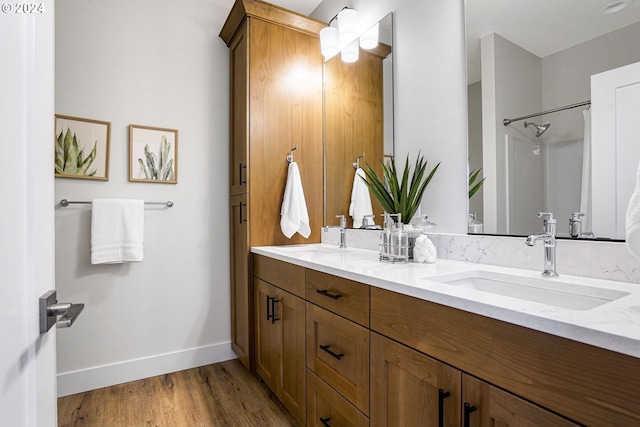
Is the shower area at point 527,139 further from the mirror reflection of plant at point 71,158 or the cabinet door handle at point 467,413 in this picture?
the mirror reflection of plant at point 71,158

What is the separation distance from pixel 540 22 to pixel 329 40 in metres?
1.33

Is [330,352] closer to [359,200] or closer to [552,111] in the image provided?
[359,200]

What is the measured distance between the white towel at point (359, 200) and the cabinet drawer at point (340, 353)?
31.3 inches

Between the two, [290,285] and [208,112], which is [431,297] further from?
[208,112]

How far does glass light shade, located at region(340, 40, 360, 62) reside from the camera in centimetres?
216

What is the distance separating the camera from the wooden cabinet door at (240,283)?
2.18 meters

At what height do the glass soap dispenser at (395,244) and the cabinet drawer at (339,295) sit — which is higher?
the glass soap dispenser at (395,244)

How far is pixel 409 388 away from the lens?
945 millimetres

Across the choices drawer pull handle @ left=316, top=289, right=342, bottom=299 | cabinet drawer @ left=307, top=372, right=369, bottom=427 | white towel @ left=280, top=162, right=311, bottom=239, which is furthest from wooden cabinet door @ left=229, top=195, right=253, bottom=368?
drawer pull handle @ left=316, top=289, right=342, bottom=299

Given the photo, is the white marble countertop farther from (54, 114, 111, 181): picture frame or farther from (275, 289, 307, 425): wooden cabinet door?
(54, 114, 111, 181): picture frame

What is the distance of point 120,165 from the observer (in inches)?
86.4

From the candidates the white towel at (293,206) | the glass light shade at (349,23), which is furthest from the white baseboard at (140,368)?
the glass light shade at (349,23)

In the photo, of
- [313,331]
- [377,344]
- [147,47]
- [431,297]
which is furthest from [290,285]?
[147,47]

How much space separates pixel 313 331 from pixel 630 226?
1102 millimetres
